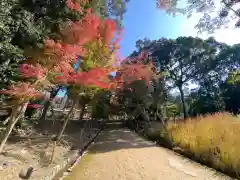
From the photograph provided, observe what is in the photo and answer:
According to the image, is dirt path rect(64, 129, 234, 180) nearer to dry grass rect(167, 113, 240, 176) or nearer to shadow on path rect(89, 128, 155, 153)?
dry grass rect(167, 113, 240, 176)

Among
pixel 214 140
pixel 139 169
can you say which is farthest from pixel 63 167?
pixel 214 140

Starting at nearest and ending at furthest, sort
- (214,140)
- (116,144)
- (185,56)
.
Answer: (214,140), (116,144), (185,56)

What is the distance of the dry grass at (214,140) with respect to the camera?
16.9 ft

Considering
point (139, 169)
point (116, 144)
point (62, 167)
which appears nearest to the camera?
point (62, 167)

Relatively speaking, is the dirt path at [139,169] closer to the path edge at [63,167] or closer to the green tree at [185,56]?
the path edge at [63,167]

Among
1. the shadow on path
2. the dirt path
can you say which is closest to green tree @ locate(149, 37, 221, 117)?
the shadow on path

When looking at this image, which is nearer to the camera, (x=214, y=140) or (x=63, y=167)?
(x=63, y=167)

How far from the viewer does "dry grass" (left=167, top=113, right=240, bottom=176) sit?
5156 mm

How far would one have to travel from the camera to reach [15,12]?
656 centimetres

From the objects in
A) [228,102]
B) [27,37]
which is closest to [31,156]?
[27,37]

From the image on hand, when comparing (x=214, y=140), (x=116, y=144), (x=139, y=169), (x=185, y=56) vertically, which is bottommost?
(x=139, y=169)

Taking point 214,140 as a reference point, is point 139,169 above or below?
below

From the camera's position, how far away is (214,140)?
244 inches

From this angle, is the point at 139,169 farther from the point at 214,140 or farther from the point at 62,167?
the point at 214,140
